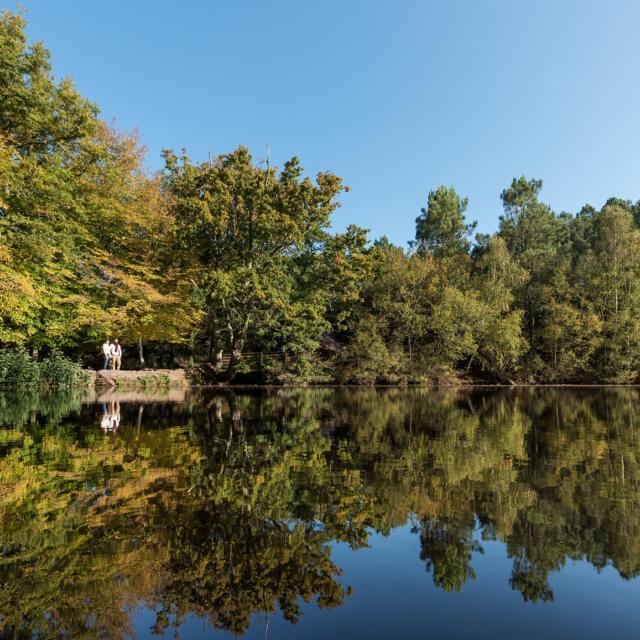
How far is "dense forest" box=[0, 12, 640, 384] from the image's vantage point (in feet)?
72.5

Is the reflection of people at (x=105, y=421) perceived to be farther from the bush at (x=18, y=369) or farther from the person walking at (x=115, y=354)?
the person walking at (x=115, y=354)

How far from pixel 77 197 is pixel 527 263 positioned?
3954cm

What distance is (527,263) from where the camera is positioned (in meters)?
46.0

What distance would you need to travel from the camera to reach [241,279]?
26.6 m

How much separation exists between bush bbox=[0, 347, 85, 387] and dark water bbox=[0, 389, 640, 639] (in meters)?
15.8

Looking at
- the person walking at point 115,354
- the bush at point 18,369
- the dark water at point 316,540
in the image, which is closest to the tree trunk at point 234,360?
the person walking at point 115,354

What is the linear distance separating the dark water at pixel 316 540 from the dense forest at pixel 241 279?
51.8ft

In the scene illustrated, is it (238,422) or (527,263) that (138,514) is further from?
(527,263)

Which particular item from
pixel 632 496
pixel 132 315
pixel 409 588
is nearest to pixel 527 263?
pixel 132 315

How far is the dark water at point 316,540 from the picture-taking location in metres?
3.15

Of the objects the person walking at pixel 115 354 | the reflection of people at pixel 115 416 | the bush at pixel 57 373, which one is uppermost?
the person walking at pixel 115 354

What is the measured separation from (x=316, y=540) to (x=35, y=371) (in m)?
22.9

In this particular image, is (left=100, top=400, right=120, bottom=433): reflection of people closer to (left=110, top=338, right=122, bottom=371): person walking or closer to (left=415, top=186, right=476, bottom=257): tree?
(left=110, top=338, right=122, bottom=371): person walking

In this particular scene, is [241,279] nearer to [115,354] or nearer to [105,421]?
[115,354]
